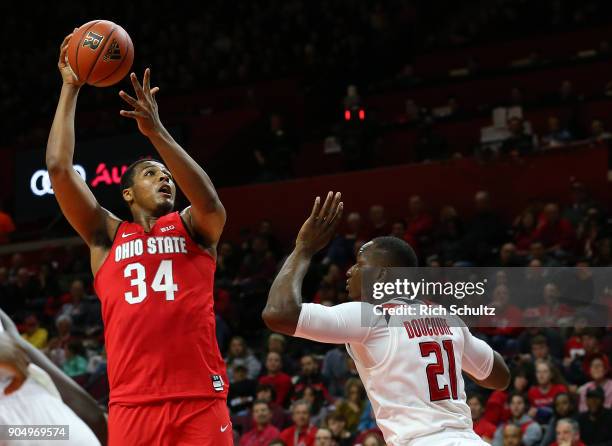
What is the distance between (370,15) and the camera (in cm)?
1955

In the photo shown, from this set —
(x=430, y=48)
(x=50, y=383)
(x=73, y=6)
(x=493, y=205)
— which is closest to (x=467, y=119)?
(x=493, y=205)

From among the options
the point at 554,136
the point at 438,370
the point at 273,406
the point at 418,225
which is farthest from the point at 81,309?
the point at 438,370

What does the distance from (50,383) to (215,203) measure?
5.58 ft

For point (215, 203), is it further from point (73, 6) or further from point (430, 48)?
point (73, 6)

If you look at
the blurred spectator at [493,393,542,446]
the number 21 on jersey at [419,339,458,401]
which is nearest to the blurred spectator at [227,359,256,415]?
the blurred spectator at [493,393,542,446]

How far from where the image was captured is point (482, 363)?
4.93 metres

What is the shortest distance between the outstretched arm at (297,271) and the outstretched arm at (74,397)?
1261mm

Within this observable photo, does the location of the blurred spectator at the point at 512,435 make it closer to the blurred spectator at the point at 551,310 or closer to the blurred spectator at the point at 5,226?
the blurred spectator at the point at 551,310

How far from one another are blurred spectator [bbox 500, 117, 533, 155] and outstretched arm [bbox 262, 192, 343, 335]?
9.55 metres

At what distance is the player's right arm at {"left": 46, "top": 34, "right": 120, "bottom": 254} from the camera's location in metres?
4.86

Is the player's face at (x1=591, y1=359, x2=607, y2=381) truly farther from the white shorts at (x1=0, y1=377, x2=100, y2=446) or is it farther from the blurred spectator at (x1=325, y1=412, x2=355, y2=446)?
the white shorts at (x1=0, y1=377, x2=100, y2=446)

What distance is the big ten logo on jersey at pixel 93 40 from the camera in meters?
5.31

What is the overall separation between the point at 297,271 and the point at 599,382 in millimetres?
5856

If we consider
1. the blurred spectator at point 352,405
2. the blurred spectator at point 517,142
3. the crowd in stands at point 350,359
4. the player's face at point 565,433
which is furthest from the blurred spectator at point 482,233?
the player's face at point 565,433
